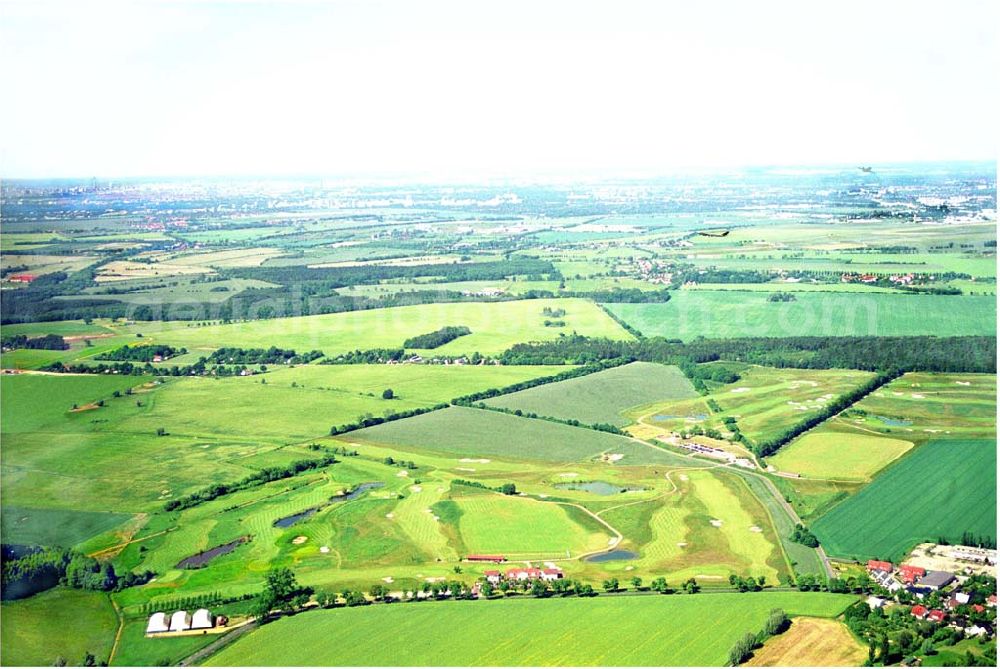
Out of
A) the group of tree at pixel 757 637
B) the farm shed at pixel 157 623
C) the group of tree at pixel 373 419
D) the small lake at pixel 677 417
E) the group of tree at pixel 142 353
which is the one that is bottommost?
the group of tree at pixel 757 637

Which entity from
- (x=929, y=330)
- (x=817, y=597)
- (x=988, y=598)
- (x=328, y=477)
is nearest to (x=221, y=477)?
(x=328, y=477)

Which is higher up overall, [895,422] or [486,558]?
[895,422]

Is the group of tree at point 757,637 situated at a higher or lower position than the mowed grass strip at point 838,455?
lower

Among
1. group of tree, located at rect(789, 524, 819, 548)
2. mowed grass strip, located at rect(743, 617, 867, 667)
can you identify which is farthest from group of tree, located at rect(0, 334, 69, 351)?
mowed grass strip, located at rect(743, 617, 867, 667)

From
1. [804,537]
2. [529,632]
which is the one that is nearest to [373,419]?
[529,632]

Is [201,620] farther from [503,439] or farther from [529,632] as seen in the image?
[503,439]

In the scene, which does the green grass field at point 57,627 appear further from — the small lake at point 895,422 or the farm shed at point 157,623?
the small lake at point 895,422

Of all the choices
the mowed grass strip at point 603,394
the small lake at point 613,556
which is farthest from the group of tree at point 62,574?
the mowed grass strip at point 603,394

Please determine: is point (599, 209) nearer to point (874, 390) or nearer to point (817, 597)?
point (874, 390)
